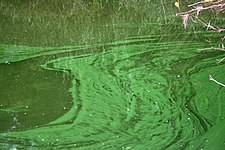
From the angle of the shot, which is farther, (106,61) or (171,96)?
(106,61)

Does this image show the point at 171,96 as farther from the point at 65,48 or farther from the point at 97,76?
the point at 65,48

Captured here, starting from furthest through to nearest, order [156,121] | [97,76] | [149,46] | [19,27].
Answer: [19,27] → [149,46] → [97,76] → [156,121]

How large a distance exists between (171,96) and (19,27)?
1206mm

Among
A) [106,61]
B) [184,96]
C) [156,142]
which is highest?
[106,61]

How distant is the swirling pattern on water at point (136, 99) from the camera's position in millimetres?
1984

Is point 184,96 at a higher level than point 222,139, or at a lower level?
higher

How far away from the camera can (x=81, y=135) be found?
A: 2010 millimetres

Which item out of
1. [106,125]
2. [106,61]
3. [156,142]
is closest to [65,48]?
[106,61]

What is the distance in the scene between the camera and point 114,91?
2283mm

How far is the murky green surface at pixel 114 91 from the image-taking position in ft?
6.56

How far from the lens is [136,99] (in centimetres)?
222

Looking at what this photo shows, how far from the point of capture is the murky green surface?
6.56 ft

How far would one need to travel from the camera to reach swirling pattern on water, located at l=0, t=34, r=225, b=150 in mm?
1984

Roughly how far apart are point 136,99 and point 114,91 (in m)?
0.14
